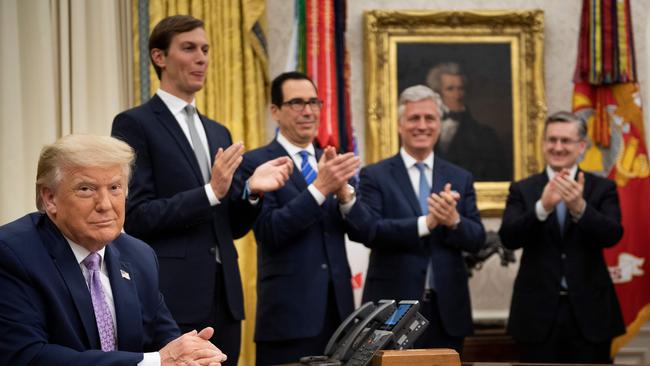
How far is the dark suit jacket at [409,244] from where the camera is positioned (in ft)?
14.2

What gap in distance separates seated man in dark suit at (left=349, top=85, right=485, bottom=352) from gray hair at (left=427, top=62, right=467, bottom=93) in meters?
1.74

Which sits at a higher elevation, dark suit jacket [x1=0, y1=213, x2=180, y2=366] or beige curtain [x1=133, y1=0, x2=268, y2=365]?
beige curtain [x1=133, y1=0, x2=268, y2=365]

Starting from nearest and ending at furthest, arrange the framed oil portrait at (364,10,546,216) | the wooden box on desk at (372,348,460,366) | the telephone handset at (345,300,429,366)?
1. the wooden box on desk at (372,348,460,366)
2. the telephone handset at (345,300,429,366)
3. the framed oil portrait at (364,10,546,216)

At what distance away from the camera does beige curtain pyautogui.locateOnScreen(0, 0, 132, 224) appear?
4.28 metres

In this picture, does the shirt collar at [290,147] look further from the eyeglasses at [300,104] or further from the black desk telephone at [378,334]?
the black desk telephone at [378,334]

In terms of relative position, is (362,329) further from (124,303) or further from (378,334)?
(124,303)

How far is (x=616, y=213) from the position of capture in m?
4.88

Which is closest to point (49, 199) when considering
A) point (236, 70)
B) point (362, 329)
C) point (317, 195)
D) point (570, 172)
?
point (362, 329)

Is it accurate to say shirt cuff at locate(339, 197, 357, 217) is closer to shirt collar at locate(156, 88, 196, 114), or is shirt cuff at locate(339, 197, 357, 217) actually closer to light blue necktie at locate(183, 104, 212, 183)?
light blue necktie at locate(183, 104, 212, 183)

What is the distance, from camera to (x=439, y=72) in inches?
256

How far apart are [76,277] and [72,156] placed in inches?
12.7

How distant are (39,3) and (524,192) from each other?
266cm

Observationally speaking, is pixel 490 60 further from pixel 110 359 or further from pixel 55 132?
pixel 110 359

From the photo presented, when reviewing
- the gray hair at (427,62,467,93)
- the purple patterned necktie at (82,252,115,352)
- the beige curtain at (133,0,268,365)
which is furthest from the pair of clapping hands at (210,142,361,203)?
the gray hair at (427,62,467,93)
